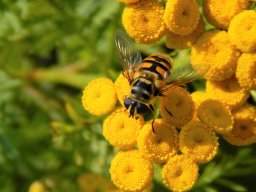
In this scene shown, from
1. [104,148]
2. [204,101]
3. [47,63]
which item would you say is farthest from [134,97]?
[47,63]

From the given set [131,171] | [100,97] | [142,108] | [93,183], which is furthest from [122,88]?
[93,183]

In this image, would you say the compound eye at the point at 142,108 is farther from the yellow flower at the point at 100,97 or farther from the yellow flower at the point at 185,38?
the yellow flower at the point at 185,38

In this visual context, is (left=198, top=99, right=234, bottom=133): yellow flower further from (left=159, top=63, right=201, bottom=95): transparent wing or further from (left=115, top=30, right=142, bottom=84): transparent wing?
(left=115, top=30, right=142, bottom=84): transparent wing

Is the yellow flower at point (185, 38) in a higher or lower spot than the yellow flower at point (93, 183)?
higher

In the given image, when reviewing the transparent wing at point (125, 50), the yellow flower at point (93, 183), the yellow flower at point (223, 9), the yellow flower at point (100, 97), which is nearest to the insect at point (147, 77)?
the transparent wing at point (125, 50)

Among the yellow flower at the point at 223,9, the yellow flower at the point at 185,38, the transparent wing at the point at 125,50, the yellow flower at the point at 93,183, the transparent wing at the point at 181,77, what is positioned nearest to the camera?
the transparent wing at the point at 181,77

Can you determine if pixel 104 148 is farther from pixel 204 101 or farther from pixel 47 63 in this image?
pixel 47 63

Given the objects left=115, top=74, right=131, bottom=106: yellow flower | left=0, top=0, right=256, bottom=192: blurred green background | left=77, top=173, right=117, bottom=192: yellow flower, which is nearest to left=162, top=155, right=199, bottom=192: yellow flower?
left=115, top=74, right=131, bottom=106: yellow flower

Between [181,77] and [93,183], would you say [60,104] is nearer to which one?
[93,183]
